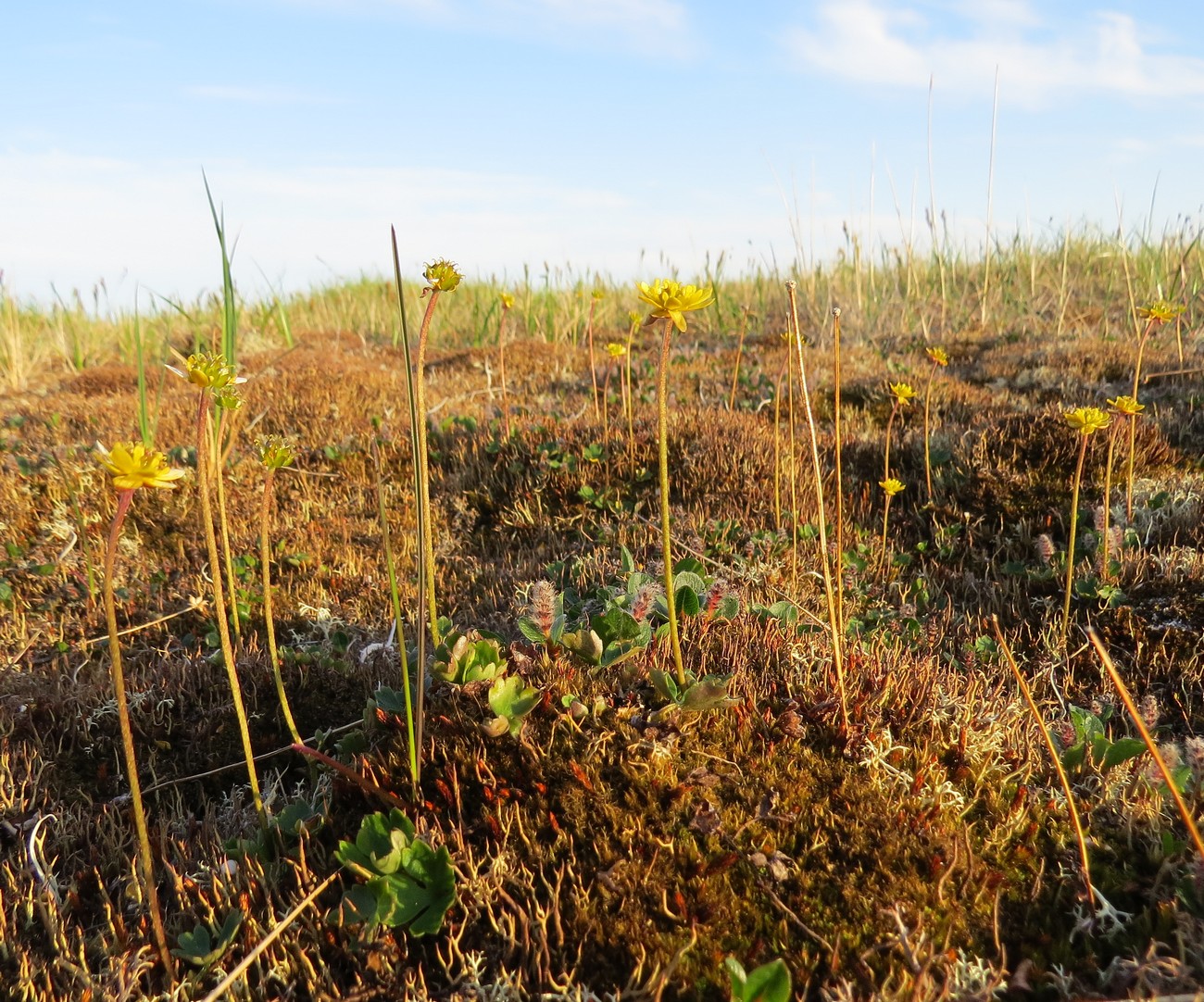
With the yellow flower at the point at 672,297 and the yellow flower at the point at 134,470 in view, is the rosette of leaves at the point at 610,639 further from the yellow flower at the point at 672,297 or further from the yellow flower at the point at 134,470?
the yellow flower at the point at 134,470

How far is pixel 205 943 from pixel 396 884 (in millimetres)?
405

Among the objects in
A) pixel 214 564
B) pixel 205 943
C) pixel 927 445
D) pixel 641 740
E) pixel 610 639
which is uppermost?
pixel 214 564

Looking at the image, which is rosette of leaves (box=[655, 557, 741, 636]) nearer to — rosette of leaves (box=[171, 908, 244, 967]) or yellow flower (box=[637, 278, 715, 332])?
yellow flower (box=[637, 278, 715, 332])

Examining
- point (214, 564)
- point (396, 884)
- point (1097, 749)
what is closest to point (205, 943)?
point (396, 884)

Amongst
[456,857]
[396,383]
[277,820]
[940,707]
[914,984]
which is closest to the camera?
[914,984]

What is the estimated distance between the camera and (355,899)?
66.4 inches

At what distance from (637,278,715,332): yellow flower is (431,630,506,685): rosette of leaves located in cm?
103

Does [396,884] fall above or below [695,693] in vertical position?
below

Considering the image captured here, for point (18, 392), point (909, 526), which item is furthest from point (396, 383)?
point (909, 526)

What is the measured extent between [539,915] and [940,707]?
50.2 inches

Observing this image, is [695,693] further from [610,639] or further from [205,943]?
[205,943]

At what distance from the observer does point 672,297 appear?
1.75 meters

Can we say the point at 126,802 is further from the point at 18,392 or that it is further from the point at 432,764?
the point at 18,392

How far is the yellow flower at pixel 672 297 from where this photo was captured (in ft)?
5.69
